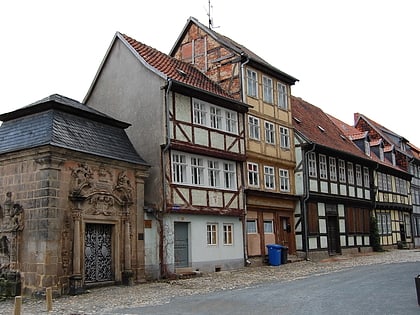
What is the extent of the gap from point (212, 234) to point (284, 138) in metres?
8.06

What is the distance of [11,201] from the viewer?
16719 mm

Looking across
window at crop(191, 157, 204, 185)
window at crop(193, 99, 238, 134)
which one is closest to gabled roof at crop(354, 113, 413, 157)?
window at crop(193, 99, 238, 134)

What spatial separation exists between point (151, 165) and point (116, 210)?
2.80 m

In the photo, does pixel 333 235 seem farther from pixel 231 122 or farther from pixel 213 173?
pixel 213 173

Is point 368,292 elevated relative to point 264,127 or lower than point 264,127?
lower

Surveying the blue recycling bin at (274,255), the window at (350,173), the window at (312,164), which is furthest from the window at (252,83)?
the window at (350,173)

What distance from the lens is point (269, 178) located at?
1025 inches

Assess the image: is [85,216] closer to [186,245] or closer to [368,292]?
[186,245]

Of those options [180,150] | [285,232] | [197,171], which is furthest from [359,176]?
[180,150]

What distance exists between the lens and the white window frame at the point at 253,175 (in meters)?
24.6

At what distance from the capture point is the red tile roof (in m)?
21.9

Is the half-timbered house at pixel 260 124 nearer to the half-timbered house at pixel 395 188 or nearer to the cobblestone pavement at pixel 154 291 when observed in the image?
the cobblestone pavement at pixel 154 291

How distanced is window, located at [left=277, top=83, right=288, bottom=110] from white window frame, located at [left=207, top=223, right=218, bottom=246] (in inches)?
343

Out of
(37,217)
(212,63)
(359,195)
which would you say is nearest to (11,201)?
(37,217)
